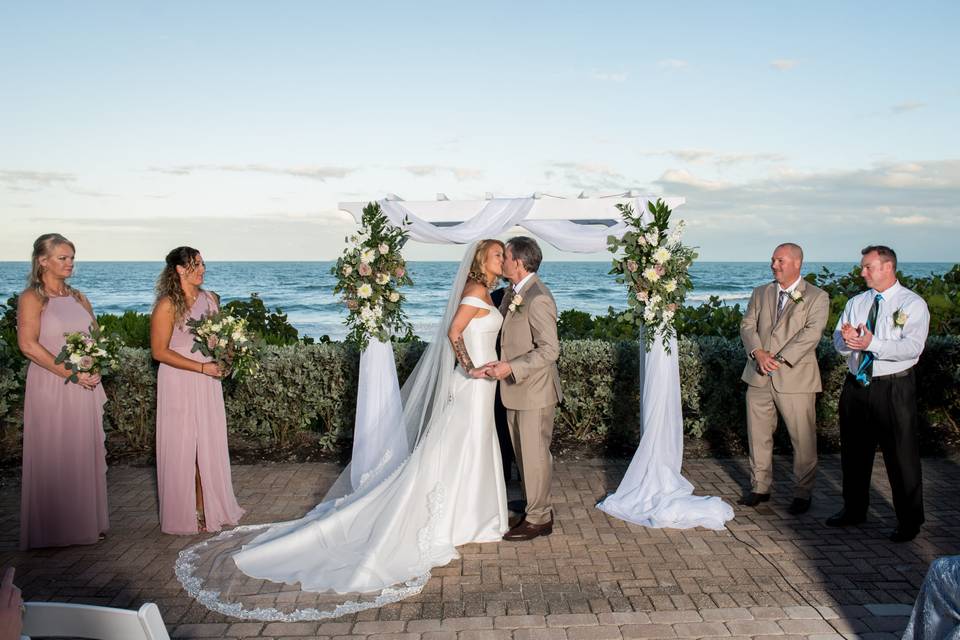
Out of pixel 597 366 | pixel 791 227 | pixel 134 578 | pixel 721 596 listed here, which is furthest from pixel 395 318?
pixel 791 227

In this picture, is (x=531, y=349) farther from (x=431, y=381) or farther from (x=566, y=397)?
(x=566, y=397)

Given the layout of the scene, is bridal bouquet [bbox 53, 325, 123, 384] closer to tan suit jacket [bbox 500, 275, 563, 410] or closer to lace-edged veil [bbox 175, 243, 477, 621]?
lace-edged veil [bbox 175, 243, 477, 621]

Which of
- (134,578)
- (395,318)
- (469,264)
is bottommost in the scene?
(134,578)

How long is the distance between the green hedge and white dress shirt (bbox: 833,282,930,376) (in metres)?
2.51

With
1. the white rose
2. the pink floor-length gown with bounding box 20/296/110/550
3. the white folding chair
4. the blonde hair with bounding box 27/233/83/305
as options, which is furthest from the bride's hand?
the white folding chair

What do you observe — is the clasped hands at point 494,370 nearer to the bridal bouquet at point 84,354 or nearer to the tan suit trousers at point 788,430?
the tan suit trousers at point 788,430

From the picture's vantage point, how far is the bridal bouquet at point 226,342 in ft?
18.1

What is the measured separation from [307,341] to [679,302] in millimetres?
4594

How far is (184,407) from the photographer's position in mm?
5645

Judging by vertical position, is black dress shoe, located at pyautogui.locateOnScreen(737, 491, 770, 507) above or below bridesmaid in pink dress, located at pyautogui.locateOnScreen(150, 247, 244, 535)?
Answer: below

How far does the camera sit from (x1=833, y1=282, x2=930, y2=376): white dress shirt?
5.19 meters

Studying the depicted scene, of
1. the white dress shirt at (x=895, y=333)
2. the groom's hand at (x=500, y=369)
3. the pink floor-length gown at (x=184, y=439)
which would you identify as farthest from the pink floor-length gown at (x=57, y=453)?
the white dress shirt at (x=895, y=333)

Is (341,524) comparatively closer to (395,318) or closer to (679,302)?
(395,318)

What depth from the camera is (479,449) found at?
5445 mm
